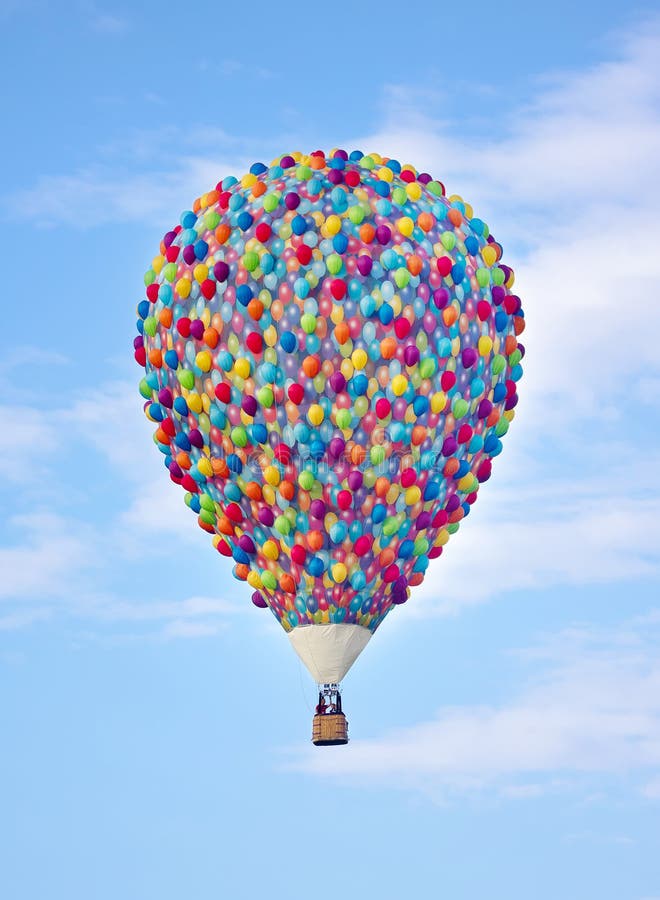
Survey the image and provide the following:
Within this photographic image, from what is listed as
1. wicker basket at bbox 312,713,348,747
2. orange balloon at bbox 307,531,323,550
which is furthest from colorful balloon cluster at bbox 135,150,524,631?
wicker basket at bbox 312,713,348,747

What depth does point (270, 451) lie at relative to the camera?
3888 cm

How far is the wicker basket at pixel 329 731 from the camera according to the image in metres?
39.5

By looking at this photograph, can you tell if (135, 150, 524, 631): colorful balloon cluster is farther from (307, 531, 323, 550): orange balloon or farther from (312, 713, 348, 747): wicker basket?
(312, 713, 348, 747): wicker basket

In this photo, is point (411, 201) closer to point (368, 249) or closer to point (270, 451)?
point (368, 249)

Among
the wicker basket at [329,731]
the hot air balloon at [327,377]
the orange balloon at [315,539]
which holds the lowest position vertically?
the wicker basket at [329,731]

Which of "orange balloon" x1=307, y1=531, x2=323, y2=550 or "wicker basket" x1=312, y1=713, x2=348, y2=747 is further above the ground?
"orange balloon" x1=307, y1=531, x2=323, y2=550

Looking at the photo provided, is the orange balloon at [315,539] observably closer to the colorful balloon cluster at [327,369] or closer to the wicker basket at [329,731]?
the colorful balloon cluster at [327,369]

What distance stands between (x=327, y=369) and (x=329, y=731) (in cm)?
517

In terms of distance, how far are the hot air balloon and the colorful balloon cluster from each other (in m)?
0.03

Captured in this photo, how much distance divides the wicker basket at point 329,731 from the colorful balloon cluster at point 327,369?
4.59ft

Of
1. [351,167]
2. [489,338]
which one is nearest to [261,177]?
[351,167]

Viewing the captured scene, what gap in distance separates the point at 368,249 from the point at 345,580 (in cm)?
458

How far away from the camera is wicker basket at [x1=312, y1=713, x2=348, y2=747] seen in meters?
39.5

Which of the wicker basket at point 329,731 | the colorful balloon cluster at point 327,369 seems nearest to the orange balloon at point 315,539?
the colorful balloon cluster at point 327,369
